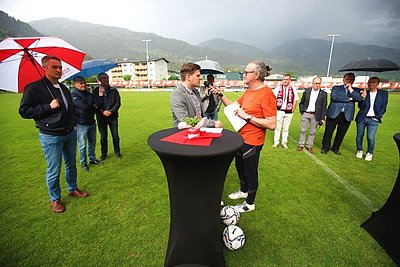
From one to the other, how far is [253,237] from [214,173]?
57.8 inches

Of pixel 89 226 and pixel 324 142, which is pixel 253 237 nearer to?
pixel 89 226

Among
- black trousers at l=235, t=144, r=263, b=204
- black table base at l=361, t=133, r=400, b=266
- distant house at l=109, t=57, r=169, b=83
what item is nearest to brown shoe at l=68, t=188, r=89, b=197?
black trousers at l=235, t=144, r=263, b=204

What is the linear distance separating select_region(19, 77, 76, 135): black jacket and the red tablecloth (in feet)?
6.30

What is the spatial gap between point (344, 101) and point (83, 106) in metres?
6.18

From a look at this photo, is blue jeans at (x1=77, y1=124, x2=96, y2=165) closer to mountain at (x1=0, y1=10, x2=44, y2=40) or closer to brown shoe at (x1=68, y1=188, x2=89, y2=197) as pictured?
brown shoe at (x1=68, y1=188, x2=89, y2=197)

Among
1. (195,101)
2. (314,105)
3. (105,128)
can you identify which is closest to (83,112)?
(105,128)

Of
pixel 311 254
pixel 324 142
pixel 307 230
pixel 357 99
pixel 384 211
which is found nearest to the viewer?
pixel 311 254

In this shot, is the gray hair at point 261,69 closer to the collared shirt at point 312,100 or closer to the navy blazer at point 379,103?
the collared shirt at point 312,100

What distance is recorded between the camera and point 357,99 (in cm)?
511

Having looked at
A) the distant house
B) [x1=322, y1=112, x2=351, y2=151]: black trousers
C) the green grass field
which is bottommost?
the green grass field

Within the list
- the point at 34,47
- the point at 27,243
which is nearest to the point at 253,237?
the point at 27,243

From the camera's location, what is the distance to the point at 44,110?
267cm

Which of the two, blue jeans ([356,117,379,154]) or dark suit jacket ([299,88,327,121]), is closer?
blue jeans ([356,117,379,154])

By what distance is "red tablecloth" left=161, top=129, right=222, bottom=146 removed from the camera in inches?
67.8
